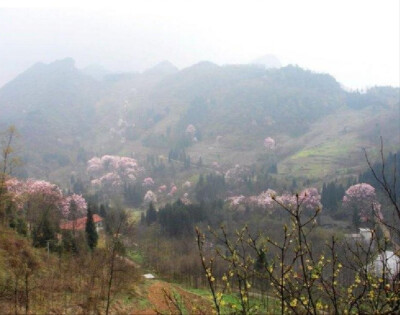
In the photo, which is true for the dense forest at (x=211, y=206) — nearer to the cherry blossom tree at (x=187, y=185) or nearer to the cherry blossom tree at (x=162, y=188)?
the cherry blossom tree at (x=187, y=185)

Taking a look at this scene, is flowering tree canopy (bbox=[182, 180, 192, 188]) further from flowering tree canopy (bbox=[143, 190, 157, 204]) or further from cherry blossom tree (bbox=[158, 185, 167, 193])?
flowering tree canopy (bbox=[143, 190, 157, 204])

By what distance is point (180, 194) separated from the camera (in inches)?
3536

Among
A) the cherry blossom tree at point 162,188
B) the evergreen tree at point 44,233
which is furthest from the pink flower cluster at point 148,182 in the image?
the evergreen tree at point 44,233

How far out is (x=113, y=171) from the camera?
11006 centimetres

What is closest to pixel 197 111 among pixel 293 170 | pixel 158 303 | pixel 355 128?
pixel 355 128

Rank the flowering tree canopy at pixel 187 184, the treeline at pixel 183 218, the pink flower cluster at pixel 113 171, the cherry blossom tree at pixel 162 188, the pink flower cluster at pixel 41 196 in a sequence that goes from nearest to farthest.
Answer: the pink flower cluster at pixel 41 196
the treeline at pixel 183 218
the flowering tree canopy at pixel 187 184
the cherry blossom tree at pixel 162 188
the pink flower cluster at pixel 113 171

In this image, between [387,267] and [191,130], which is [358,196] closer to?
[387,267]

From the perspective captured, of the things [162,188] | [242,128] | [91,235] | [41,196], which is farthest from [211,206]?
[242,128]

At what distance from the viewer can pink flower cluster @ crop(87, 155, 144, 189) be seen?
99.8 metres

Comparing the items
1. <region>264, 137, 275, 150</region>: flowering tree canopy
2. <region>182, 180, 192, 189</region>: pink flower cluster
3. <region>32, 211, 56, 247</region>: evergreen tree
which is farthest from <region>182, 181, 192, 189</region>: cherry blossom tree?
<region>32, 211, 56, 247</region>: evergreen tree

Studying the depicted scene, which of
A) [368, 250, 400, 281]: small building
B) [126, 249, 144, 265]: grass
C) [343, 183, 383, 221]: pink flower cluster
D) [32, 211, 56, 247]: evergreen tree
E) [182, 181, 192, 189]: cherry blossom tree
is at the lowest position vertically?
[126, 249, 144, 265]: grass

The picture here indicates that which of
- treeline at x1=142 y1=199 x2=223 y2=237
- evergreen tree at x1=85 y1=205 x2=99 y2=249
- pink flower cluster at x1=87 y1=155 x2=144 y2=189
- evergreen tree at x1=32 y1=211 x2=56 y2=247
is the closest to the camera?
evergreen tree at x1=32 y1=211 x2=56 y2=247

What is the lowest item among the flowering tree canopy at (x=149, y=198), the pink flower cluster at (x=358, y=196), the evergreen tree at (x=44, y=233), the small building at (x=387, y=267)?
the flowering tree canopy at (x=149, y=198)

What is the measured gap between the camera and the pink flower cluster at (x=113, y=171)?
9981 centimetres
